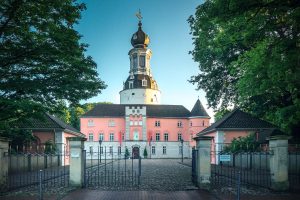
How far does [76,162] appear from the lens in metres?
13.2

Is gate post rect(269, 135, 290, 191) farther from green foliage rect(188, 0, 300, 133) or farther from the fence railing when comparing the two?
the fence railing

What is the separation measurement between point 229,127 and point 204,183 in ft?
67.8

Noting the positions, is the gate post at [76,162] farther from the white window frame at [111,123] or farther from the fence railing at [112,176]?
the white window frame at [111,123]

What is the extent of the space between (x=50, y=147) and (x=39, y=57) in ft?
55.9

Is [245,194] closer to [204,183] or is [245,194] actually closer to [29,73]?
[204,183]

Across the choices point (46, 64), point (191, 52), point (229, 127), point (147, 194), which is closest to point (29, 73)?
point (46, 64)

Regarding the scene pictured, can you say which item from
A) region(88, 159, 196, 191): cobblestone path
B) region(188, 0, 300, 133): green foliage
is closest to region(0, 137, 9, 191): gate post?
region(88, 159, 196, 191): cobblestone path

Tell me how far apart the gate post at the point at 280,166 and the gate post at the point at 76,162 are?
772 centimetres

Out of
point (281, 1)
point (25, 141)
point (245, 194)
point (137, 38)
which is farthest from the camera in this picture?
point (137, 38)

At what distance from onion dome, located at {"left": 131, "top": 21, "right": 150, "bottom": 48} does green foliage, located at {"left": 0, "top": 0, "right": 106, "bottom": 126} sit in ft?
188

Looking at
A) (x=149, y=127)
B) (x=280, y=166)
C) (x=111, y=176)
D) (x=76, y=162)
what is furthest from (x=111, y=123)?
(x=280, y=166)

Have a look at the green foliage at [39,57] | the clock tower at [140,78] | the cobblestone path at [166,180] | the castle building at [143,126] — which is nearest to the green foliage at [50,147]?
the cobblestone path at [166,180]

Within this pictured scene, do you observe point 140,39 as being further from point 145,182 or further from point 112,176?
point 145,182

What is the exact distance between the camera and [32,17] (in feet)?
40.9
